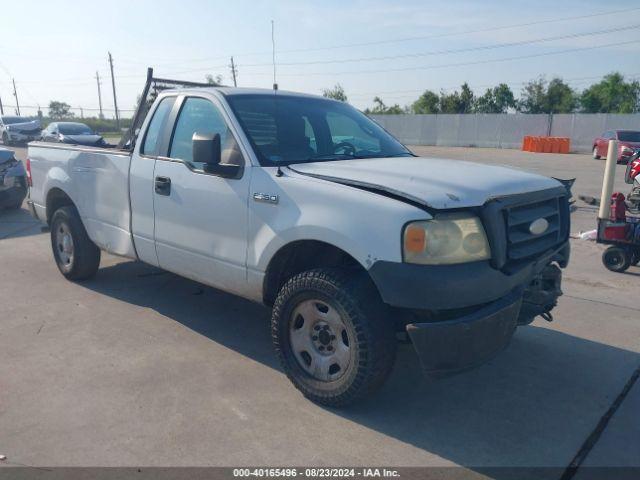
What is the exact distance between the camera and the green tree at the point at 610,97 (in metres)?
60.1

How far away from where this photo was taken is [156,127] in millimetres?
4758

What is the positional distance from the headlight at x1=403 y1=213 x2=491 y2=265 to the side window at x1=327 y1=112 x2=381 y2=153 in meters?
1.64

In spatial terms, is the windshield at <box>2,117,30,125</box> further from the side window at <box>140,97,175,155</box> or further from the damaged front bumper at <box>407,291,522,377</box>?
the damaged front bumper at <box>407,291,522,377</box>

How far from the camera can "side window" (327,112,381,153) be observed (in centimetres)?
461

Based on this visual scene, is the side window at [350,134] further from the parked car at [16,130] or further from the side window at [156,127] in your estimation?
the parked car at [16,130]

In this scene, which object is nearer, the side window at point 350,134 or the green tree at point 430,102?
the side window at point 350,134

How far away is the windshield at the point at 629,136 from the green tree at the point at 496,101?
33.3m

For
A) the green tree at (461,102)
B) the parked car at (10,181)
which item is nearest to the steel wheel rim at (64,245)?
the parked car at (10,181)

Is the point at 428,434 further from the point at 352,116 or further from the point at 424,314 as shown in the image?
the point at 352,116

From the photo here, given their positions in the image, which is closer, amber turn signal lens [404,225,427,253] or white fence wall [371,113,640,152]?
amber turn signal lens [404,225,427,253]

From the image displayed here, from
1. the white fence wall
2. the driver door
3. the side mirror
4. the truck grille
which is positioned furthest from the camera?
the white fence wall

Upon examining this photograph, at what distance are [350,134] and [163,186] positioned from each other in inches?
62.5

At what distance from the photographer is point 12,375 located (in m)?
3.86

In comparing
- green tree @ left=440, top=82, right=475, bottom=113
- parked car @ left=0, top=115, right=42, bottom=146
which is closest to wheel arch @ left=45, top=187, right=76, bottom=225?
parked car @ left=0, top=115, right=42, bottom=146
